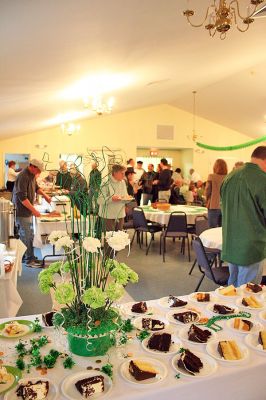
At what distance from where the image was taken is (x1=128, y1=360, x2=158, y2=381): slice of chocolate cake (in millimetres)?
1253

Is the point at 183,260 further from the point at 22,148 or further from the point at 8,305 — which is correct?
the point at 22,148

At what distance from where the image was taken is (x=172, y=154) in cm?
1316

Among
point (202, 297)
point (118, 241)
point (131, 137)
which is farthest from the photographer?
point (131, 137)

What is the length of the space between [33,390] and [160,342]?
0.56 meters

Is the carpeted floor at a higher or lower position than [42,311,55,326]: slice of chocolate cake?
lower

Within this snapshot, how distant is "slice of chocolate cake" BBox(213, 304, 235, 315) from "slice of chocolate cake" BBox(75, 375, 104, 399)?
0.82 m

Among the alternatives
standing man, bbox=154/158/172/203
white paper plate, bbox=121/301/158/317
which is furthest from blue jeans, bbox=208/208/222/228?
white paper plate, bbox=121/301/158/317

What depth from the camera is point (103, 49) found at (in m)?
3.23

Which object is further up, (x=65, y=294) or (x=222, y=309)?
(x=65, y=294)

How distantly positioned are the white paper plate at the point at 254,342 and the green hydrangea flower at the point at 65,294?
2.62ft

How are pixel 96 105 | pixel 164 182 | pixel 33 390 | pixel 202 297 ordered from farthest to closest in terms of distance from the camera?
pixel 164 182 → pixel 96 105 → pixel 202 297 → pixel 33 390

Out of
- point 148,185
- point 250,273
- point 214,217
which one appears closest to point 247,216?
point 250,273

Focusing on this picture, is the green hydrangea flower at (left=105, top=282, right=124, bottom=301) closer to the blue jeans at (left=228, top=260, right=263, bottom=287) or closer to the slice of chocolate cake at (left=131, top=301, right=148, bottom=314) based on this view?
the slice of chocolate cake at (left=131, top=301, right=148, bottom=314)

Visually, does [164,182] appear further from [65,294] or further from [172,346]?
[65,294]
